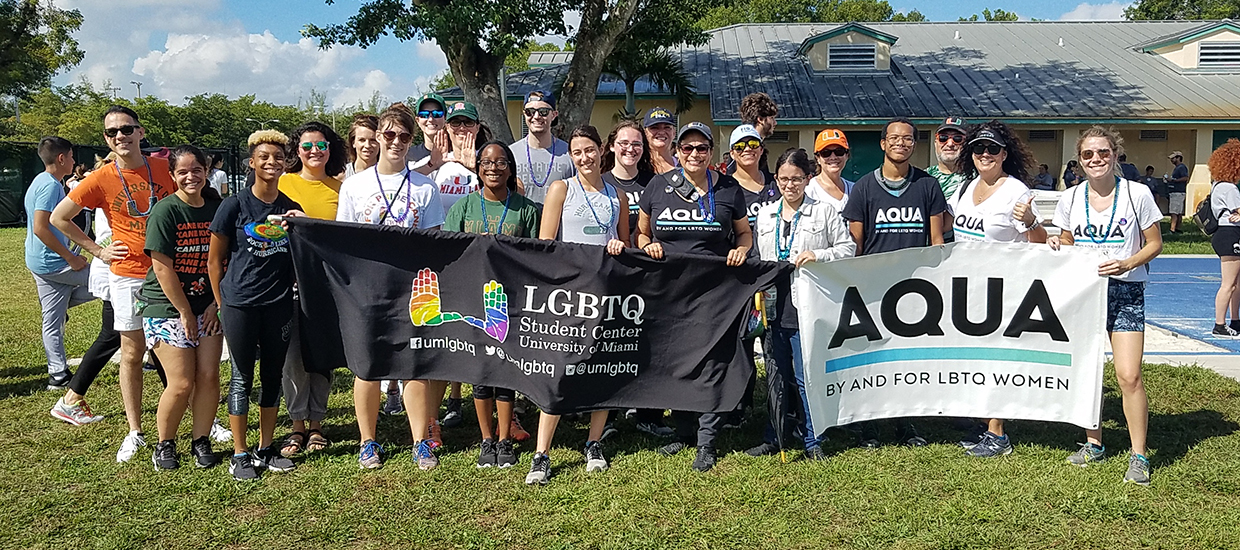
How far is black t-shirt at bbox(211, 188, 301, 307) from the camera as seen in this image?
4.42 metres

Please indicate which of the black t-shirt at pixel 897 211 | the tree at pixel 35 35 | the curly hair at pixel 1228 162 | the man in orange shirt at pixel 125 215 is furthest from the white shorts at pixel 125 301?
the tree at pixel 35 35

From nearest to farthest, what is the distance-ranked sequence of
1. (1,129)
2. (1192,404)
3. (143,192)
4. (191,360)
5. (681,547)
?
1. (681,547)
2. (191,360)
3. (143,192)
4. (1192,404)
5. (1,129)

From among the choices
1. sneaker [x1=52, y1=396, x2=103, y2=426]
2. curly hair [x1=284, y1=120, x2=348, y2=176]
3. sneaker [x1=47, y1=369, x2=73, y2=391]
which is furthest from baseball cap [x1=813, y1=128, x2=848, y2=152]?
sneaker [x1=47, y1=369, x2=73, y2=391]

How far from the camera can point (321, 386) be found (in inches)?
203

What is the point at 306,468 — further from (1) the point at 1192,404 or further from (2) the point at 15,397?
(1) the point at 1192,404

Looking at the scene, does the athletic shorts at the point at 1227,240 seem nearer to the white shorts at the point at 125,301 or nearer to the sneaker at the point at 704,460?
the sneaker at the point at 704,460

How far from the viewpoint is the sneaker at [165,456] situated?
4.73 meters

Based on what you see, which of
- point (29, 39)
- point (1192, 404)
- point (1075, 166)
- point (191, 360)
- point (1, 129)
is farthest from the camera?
point (1, 129)

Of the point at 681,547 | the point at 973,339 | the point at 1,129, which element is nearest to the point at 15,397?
the point at 681,547

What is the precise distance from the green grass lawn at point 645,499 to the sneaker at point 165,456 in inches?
2.4

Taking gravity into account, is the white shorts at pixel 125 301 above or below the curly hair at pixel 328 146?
below

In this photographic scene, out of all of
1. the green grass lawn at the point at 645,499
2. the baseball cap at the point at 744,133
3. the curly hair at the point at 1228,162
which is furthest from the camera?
the curly hair at the point at 1228,162

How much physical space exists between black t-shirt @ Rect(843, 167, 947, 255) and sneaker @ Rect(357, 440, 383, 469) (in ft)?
9.34

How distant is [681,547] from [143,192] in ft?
11.2
